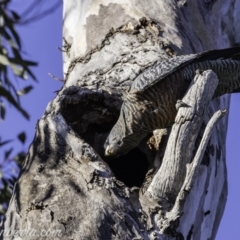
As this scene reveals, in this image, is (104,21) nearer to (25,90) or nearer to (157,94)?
(157,94)

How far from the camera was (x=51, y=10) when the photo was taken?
313 centimetres

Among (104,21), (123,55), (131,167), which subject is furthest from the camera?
(104,21)

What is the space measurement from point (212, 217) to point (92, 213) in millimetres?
635

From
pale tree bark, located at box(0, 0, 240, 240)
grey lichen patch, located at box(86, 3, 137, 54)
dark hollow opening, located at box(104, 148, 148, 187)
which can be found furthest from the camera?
grey lichen patch, located at box(86, 3, 137, 54)

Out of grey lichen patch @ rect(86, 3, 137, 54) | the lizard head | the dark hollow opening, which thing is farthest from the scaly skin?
grey lichen patch @ rect(86, 3, 137, 54)

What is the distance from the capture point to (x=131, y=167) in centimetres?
258

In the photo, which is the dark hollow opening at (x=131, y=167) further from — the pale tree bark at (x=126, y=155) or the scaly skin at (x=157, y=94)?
the scaly skin at (x=157, y=94)

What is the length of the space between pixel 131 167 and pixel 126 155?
0.15m

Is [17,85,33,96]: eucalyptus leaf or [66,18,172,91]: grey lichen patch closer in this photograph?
[66,18,172,91]: grey lichen patch

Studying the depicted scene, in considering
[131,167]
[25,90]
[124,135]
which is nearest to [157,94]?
[124,135]

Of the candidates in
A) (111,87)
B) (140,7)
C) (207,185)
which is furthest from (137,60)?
(207,185)

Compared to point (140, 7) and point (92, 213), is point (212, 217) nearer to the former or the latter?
point (92, 213)

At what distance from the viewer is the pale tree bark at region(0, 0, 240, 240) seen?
6.47ft

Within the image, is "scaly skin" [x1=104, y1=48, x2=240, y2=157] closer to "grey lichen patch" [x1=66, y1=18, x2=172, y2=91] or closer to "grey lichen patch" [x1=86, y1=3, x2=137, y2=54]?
"grey lichen patch" [x1=66, y1=18, x2=172, y2=91]
